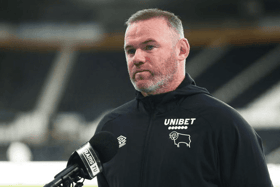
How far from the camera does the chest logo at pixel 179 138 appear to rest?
2.59 ft

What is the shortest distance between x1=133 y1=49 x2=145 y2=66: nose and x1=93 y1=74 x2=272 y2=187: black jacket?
107 mm

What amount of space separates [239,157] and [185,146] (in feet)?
0.43

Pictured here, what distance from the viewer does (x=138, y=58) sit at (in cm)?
82

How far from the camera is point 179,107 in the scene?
2.82ft

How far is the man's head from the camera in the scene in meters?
0.84

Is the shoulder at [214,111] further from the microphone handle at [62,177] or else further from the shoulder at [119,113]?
the microphone handle at [62,177]

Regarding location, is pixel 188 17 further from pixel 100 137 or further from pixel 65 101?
pixel 100 137

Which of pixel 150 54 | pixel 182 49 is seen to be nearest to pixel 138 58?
pixel 150 54

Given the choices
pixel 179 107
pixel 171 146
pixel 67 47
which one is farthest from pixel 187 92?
pixel 67 47

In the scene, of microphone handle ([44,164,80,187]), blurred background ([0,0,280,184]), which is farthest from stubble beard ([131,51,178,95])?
blurred background ([0,0,280,184])

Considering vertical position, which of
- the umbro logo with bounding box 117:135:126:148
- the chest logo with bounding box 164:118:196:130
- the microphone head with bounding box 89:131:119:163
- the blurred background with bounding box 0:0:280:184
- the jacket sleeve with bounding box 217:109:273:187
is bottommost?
the jacket sleeve with bounding box 217:109:273:187

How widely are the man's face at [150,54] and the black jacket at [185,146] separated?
0.05 m

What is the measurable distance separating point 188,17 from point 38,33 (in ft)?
9.86

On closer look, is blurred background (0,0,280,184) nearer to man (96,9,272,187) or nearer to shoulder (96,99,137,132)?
shoulder (96,99,137,132)
